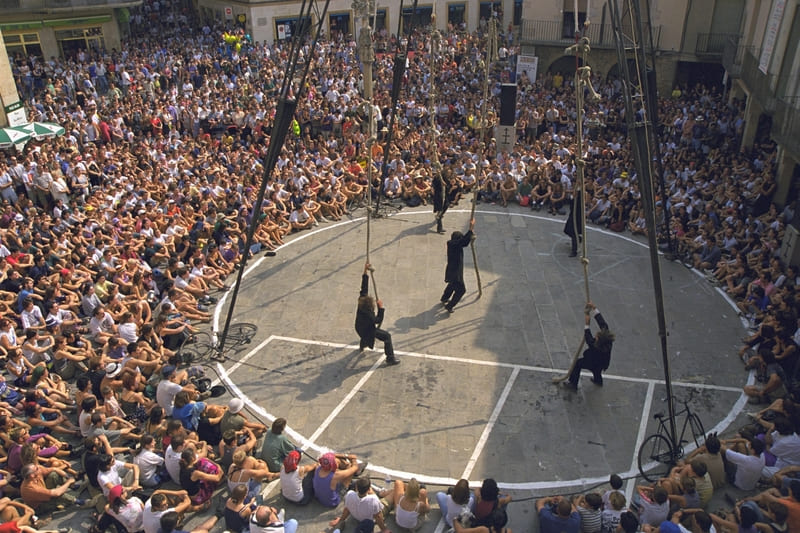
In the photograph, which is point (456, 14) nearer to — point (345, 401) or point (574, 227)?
point (574, 227)

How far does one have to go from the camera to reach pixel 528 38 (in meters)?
33.1

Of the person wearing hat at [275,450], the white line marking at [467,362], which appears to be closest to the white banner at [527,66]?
the white line marking at [467,362]

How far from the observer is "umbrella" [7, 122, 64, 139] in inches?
799

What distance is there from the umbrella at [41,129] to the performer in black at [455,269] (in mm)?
13974

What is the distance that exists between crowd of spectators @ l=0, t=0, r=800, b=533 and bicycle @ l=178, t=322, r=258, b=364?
260 mm

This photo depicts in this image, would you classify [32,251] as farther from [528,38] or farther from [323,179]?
[528,38]

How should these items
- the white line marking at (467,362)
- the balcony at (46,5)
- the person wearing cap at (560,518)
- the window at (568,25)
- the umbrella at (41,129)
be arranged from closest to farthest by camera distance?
the person wearing cap at (560,518)
the white line marking at (467,362)
the umbrella at (41,129)
the window at (568,25)
the balcony at (46,5)

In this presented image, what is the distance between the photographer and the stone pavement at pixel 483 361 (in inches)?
413

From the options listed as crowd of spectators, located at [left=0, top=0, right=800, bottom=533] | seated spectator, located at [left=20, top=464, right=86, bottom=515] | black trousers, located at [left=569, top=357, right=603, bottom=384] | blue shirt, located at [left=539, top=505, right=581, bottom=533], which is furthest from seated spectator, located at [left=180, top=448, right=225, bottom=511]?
black trousers, located at [left=569, top=357, right=603, bottom=384]

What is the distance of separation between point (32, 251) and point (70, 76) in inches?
555

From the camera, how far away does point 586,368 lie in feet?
37.9

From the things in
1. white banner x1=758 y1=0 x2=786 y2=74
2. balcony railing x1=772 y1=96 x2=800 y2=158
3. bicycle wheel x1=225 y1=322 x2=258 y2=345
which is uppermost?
white banner x1=758 y1=0 x2=786 y2=74

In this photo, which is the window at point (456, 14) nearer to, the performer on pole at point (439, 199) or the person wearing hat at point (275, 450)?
the performer on pole at point (439, 199)

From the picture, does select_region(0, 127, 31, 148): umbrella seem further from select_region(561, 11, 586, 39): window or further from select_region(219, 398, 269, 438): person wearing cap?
select_region(561, 11, 586, 39): window
